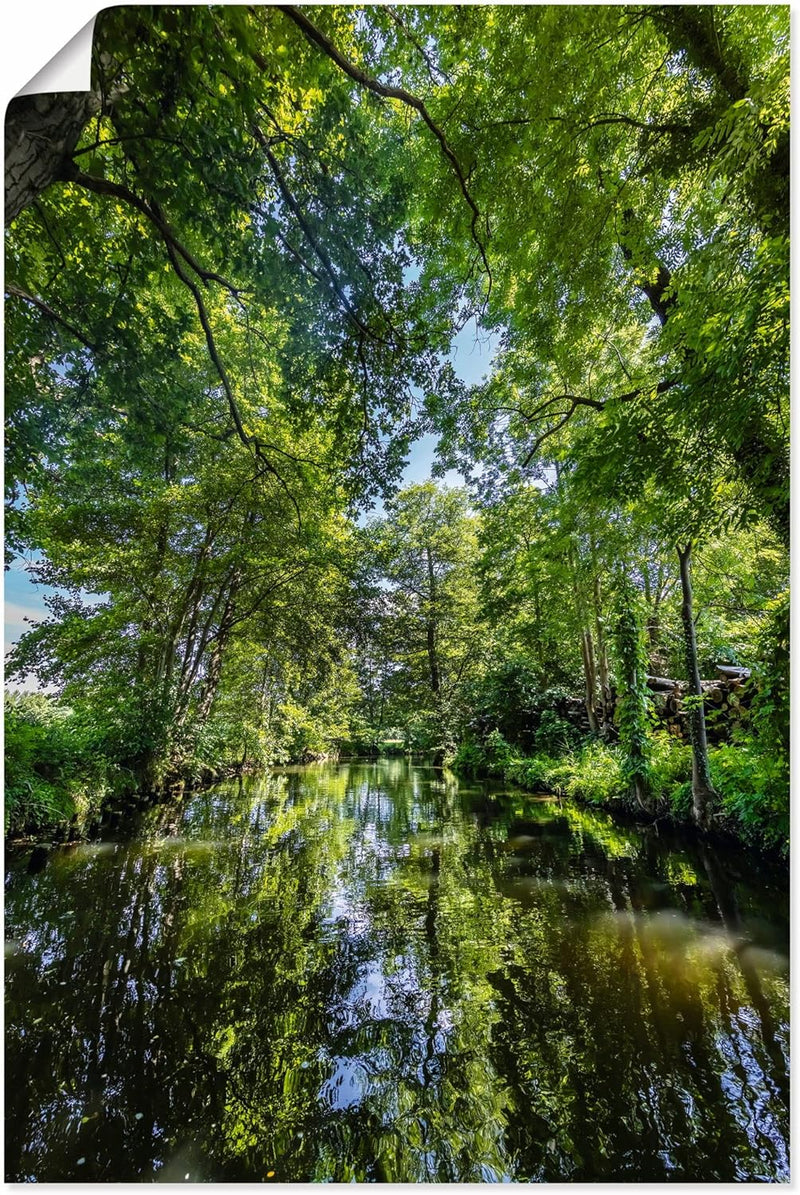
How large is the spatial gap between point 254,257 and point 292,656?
1291 cm

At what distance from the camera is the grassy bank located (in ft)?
11.4

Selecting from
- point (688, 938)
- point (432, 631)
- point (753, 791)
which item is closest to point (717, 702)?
point (753, 791)

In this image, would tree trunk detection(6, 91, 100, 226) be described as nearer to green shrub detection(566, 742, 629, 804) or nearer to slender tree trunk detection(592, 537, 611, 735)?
green shrub detection(566, 742, 629, 804)

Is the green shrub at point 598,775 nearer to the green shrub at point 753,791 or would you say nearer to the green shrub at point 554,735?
the green shrub at point 554,735

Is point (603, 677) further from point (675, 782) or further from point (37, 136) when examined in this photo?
point (37, 136)

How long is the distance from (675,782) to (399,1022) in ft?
16.4

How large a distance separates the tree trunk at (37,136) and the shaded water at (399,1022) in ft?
11.5

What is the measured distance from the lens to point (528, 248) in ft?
10.6

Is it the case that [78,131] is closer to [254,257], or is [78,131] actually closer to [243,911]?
[254,257]

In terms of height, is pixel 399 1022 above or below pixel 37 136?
below

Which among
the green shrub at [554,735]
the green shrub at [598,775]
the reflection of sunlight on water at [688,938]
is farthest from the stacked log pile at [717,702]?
the green shrub at [554,735]

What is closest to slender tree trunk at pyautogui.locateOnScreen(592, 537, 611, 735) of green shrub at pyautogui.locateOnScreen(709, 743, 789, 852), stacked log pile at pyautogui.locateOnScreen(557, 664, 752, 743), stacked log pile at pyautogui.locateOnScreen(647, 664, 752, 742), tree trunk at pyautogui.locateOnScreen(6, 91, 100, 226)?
stacked log pile at pyautogui.locateOnScreen(557, 664, 752, 743)

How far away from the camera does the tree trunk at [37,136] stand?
1.57 m

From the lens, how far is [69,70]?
1582mm
